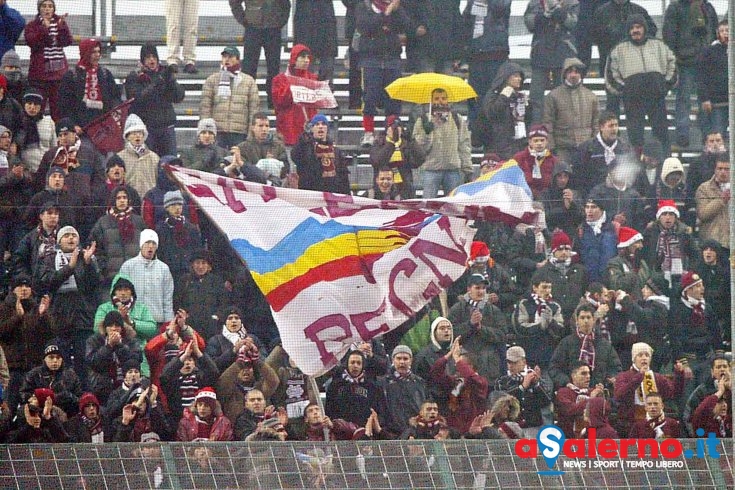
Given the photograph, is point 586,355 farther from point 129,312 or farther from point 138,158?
point 138,158

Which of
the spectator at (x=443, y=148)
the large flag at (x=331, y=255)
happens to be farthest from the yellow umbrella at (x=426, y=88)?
the large flag at (x=331, y=255)

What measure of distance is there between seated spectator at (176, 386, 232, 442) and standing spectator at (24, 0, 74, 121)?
3.26 m

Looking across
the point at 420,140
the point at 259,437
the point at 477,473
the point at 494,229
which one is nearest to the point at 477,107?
the point at 420,140

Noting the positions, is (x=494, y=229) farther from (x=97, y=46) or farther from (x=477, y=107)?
(x=97, y=46)

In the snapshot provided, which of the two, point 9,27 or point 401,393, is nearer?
point 401,393

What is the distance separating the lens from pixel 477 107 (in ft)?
40.5

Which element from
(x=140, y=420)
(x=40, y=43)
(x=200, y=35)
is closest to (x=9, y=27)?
(x=40, y=43)

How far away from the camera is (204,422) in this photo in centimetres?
970

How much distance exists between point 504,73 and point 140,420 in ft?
14.1

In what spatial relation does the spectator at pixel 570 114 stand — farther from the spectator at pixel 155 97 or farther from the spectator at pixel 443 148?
the spectator at pixel 155 97

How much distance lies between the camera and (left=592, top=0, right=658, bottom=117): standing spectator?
1258cm

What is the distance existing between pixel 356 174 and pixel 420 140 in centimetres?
54

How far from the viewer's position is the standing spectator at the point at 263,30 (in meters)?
12.8

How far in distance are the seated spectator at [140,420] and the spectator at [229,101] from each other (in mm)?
2944
